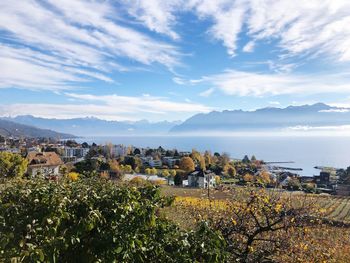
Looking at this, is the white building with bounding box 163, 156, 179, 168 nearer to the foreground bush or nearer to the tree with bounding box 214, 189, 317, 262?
the tree with bounding box 214, 189, 317, 262

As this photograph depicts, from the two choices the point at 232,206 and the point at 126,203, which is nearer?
the point at 126,203

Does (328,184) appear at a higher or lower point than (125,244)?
lower

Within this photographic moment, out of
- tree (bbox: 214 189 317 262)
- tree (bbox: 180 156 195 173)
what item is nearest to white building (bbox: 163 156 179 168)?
tree (bbox: 180 156 195 173)

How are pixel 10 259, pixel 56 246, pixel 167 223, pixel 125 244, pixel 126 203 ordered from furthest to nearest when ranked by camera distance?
pixel 167 223
pixel 126 203
pixel 125 244
pixel 56 246
pixel 10 259

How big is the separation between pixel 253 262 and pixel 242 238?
0.91 m

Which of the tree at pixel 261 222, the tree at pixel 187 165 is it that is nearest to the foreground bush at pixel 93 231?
the tree at pixel 261 222

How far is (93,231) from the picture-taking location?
4.44 metres

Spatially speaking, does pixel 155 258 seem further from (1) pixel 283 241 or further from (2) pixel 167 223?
(1) pixel 283 241

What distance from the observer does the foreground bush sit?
3857 mm

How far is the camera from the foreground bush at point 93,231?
3857mm

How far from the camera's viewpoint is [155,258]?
475 centimetres

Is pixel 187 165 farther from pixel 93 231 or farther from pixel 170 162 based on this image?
pixel 93 231

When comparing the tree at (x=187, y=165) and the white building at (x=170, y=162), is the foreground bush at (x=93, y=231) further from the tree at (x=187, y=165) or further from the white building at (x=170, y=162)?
the white building at (x=170, y=162)

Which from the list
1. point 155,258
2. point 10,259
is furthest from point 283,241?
point 10,259
